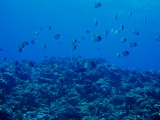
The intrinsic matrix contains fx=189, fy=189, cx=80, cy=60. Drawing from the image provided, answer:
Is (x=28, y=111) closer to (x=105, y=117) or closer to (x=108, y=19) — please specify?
(x=105, y=117)

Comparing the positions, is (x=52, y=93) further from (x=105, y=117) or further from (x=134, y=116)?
(x=134, y=116)

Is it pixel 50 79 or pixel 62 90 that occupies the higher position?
pixel 50 79

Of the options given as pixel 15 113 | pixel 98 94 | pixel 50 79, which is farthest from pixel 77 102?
pixel 50 79

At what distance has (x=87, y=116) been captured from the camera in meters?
8.88

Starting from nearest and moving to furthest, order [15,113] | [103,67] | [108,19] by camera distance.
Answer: [15,113] → [103,67] → [108,19]

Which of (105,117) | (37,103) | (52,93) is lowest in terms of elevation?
(105,117)

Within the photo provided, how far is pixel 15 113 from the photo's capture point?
873cm

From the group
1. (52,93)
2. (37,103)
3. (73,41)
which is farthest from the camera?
(73,41)

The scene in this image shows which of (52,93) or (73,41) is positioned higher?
(73,41)

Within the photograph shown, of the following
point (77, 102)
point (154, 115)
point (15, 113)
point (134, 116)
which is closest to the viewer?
point (154, 115)

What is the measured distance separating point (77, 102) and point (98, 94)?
168 centimetres

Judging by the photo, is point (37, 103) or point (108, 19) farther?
Result: point (108, 19)

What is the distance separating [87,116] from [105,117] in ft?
3.27

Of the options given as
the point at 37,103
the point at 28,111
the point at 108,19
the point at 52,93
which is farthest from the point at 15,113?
the point at 108,19
